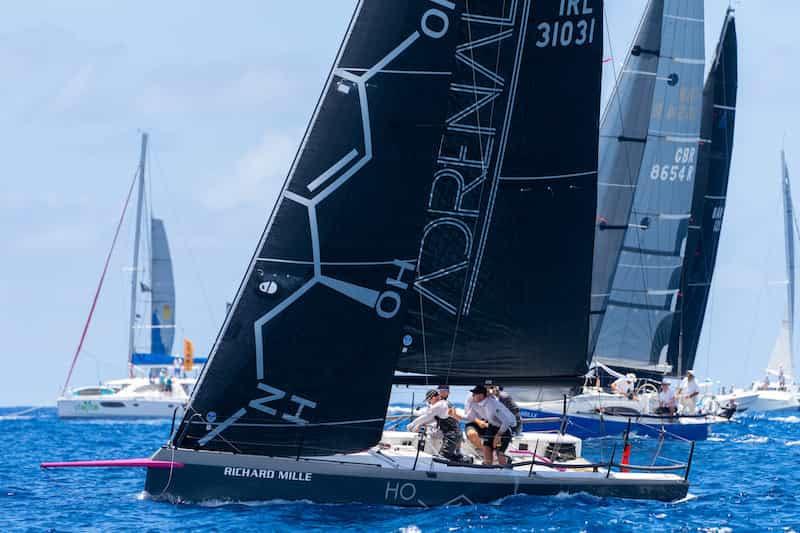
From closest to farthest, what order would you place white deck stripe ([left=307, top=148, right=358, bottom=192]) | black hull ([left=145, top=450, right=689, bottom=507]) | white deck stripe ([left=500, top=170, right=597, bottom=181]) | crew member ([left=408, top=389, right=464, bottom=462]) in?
black hull ([left=145, top=450, right=689, bottom=507]), white deck stripe ([left=307, top=148, right=358, bottom=192]), crew member ([left=408, top=389, right=464, bottom=462]), white deck stripe ([left=500, top=170, right=597, bottom=181])

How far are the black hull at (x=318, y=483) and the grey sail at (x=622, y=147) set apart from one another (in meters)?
14.9

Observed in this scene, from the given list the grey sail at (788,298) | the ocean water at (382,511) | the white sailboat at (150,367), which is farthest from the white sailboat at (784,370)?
the ocean water at (382,511)

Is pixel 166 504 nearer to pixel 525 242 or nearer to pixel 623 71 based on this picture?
pixel 525 242

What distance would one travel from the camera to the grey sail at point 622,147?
114 ft

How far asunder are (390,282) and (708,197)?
27.4m

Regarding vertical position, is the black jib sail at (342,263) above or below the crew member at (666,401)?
above

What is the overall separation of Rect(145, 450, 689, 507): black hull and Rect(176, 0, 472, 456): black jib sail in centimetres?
40

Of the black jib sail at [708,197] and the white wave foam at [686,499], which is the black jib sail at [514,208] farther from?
the black jib sail at [708,197]

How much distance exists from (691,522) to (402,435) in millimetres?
4517

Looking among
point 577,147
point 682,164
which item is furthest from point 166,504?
point 682,164

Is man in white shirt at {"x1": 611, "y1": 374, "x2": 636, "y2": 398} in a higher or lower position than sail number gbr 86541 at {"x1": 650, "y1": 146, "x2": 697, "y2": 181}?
lower

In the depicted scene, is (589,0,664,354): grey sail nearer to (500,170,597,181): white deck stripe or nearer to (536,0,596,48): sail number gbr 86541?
(500,170,597,181): white deck stripe

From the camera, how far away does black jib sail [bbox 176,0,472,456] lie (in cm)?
1864

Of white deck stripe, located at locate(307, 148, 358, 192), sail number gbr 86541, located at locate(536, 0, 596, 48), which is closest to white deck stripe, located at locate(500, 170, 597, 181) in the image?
sail number gbr 86541, located at locate(536, 0, 596, 48)
